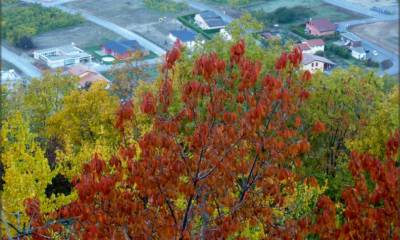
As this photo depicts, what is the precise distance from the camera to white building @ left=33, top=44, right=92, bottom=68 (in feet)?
48.4

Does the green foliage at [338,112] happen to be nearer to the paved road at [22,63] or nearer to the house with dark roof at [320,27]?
the paved road at [22,63]

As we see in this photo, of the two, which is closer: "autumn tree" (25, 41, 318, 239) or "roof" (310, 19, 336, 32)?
"autumn tree" (25, 41, 318, 239)

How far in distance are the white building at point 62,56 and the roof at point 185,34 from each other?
238 cm

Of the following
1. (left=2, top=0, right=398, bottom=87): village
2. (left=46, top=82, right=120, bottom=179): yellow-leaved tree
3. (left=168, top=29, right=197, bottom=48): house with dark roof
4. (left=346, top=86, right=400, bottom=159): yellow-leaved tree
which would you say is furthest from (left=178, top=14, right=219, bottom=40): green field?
(left=346, top=86, right=400, bottom=159): yellow-leaved tree

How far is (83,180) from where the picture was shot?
107 inches

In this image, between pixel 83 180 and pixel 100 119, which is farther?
pixel 100 119

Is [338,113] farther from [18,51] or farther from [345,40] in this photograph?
[18,51]

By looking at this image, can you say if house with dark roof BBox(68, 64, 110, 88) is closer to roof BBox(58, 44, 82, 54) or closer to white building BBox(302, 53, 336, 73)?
roof BBox(58, 44, 82, 54)

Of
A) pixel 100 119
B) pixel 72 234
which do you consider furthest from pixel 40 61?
pixel 72 234

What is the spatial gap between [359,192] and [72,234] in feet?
4.40

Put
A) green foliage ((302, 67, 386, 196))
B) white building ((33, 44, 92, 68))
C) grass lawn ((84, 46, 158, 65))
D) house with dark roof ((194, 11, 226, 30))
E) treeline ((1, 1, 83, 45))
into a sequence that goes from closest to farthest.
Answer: green foliage ((302, 67, 386, 196))
white building ((33, 44, 92, 68))
grass lawn ((84, 46, 158, 65))
treeline ((1, 1, 83, 45))
house with dark roof ((194, 11, 226, 30))

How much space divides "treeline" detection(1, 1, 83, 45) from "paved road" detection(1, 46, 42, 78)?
560 mm

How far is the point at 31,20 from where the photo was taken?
16688 mm

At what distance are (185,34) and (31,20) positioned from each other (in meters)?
4.04
